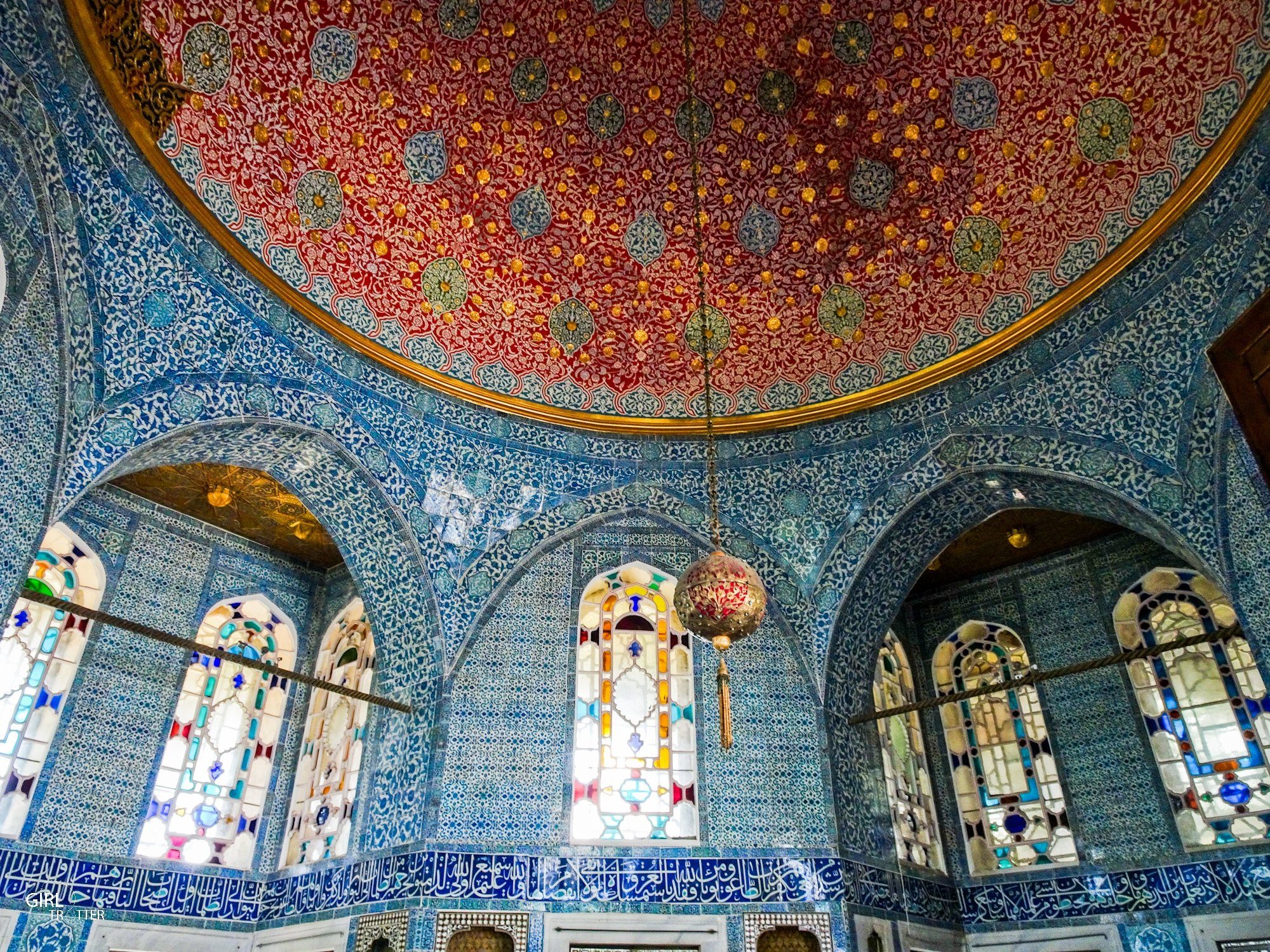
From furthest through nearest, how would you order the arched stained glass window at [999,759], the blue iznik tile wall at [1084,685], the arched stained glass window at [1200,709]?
the arched stained glass window at [999,759] → the blue iznik tile wall at [1084,685] → the arched stained glass window at [1200,709]

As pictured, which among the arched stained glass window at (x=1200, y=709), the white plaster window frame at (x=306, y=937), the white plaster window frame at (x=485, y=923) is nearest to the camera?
the white plaster window frame at (x=485, y=923)

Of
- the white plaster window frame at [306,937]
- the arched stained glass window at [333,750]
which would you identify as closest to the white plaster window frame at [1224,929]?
the white plaster window frame at [306,937]

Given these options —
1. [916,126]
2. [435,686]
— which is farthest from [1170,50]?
[435,686]

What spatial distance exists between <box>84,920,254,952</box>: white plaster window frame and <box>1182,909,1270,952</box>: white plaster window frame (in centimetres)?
598

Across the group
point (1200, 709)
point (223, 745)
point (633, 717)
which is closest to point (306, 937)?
point (223, 745)

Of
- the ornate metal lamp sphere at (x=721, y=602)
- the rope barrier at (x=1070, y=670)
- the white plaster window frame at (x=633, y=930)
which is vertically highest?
the rope barrier at (x=1070, y=670)

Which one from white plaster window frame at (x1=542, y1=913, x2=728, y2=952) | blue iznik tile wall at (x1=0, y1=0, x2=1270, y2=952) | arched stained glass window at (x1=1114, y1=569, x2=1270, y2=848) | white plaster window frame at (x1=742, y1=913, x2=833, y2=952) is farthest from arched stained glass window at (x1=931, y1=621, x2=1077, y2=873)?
white plaster window frame at (x1=542, y1=913, x2=728, y2=952)

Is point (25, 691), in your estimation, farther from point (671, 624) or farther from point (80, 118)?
point (671, 624)

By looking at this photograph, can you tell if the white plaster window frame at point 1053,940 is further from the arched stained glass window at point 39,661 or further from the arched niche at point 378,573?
the arched stained glass window at point 39,661

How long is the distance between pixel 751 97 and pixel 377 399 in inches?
129

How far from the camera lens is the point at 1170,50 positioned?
528 cm

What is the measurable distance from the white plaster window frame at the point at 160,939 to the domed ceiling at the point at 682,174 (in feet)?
12.7

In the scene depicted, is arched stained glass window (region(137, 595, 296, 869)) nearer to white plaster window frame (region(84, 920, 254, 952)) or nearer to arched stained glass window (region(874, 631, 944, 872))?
white plaster window frame (region(84, 920, 254, 952))

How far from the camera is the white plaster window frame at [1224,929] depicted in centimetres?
565
